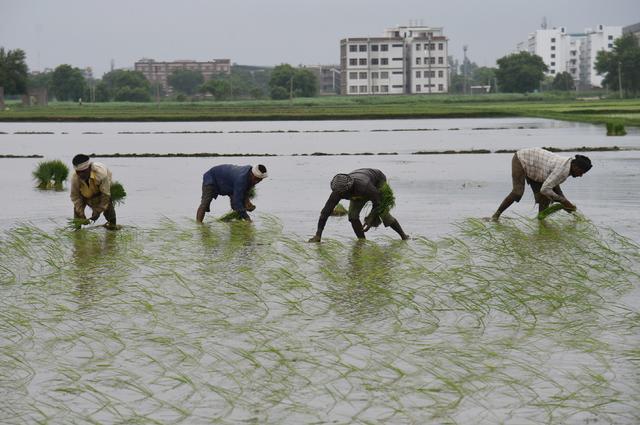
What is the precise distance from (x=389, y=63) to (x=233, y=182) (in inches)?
6978

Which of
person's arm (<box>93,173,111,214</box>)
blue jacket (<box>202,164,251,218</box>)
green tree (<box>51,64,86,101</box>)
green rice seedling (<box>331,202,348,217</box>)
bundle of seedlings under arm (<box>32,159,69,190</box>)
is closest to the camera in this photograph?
person's arm (<box>93,173,111,214</box>)

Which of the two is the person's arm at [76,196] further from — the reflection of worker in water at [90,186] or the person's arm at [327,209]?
the person's arm at [327,209]

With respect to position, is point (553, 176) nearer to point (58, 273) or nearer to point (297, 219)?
→ point (297, 219)

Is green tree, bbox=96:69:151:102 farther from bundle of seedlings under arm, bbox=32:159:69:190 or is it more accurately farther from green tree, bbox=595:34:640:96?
bundle of seedlings under arm, bbox=32:159:69:190

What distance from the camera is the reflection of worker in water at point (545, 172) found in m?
14.3

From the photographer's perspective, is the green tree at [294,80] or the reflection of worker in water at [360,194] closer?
the reflection of worker in water at [360,194]

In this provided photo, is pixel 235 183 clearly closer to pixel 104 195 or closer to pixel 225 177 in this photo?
pixel 225 177

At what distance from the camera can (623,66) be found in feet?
429

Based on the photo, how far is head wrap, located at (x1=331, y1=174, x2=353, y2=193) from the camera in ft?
42.3

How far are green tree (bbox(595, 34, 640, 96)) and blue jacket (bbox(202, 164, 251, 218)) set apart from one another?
116 metres

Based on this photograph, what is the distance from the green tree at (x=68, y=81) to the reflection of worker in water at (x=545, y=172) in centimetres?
14518

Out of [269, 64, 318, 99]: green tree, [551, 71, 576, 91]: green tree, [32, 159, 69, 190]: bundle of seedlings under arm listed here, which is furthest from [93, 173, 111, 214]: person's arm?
[551, 71, 576, 91]: green tree

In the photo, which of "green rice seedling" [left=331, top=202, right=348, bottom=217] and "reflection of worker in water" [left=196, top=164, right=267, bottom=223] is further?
"green rice seedling" [left=331, top=202, right=348, bottom=217]

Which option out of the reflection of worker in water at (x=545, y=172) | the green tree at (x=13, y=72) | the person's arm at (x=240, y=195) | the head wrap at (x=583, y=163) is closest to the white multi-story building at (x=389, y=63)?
the green tree at (x=13, y=72)
